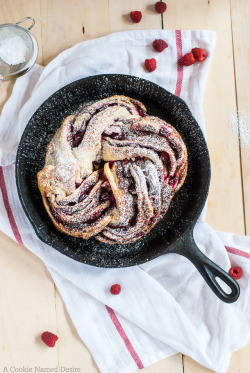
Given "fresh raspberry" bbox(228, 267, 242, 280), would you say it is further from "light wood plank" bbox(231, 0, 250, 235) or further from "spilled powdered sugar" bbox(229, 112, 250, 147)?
"spilled powdered sugar" bbox(229, 112, 250, 147)

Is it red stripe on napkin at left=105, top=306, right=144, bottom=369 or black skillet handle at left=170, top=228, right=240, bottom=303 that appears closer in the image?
black skillet handle at left=170, top=228, right=240, bottom=303

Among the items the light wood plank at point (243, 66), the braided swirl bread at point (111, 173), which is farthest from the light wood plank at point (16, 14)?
the light wood plank at point (243, 66)

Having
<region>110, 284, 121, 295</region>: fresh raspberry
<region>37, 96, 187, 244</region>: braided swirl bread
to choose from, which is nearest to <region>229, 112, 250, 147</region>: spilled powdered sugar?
<region>37, 96, 187, 244</region>: braided swirl bread

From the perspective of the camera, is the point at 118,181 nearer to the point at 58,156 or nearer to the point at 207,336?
the point at 58,156

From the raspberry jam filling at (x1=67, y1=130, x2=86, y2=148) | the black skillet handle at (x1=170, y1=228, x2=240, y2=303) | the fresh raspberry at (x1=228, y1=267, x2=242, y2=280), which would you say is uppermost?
the raspberry jam filling at (x1=67, y1=130, x2=86, y2=148)

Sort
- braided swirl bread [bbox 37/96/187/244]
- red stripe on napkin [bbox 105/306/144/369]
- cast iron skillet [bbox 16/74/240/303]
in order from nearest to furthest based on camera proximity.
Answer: braided swirl bread [bbox 37/96/187/244] < cast iron skillet [bbox 16/74/240/303] < red stripe on napkin [bbox 105/306/144/369]

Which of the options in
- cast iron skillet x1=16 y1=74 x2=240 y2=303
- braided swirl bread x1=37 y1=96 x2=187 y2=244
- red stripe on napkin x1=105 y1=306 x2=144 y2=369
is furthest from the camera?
red stripe on napkin x1=105 y1=306 x2=144 y2=369

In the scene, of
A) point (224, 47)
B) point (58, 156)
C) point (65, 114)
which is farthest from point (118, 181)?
point (224, 47)
